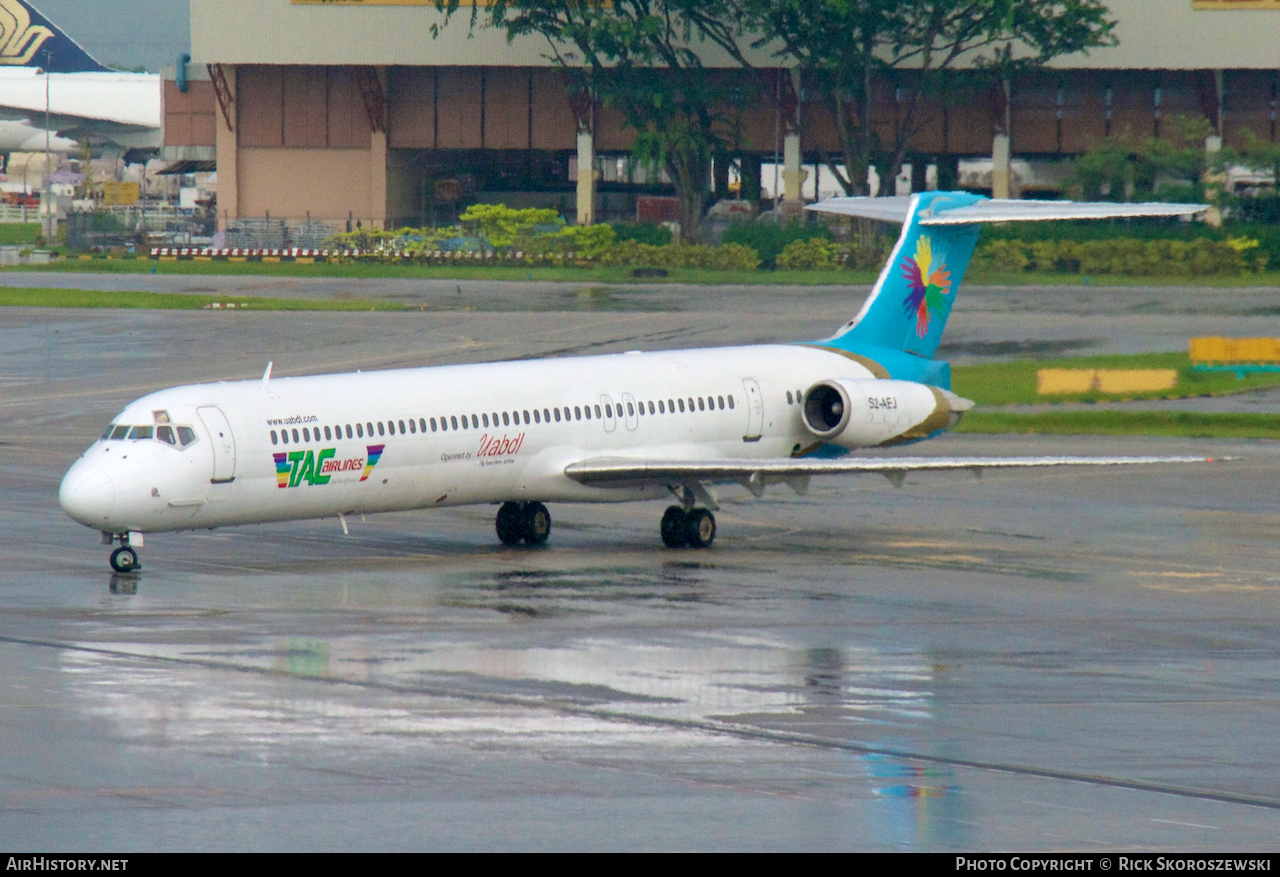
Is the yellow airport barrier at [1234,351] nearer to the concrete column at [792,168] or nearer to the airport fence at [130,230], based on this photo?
the concrete column at [792,168]

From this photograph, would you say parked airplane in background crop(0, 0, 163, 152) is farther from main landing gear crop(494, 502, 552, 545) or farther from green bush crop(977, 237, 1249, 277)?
main landing gear crop(494, 502, 552, 545)

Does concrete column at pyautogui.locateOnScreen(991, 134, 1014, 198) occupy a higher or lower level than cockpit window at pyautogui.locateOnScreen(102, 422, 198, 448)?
higher

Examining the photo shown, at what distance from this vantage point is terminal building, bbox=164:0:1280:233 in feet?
327

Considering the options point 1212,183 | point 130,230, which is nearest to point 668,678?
point 1212,183

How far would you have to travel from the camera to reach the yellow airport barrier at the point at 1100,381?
171ft

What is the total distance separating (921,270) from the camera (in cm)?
→ 3556

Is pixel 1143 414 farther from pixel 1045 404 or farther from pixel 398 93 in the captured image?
pixel 398 93

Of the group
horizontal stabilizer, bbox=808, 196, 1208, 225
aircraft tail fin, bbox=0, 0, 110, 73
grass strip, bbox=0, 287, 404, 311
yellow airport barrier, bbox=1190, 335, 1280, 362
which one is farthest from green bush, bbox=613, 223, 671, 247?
aircraft tail fin, bbox=0, 0, 110, 73

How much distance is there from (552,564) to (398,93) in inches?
3262

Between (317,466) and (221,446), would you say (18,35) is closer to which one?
(317,466)

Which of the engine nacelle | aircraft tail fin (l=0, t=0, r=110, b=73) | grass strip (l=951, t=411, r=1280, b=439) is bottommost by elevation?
grass strip (l=951, t=411, r=1280, b=439)

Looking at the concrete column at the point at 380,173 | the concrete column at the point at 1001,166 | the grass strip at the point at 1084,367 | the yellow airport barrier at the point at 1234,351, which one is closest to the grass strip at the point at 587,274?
the concrete column at the point at 380,173

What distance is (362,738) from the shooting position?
17781mm

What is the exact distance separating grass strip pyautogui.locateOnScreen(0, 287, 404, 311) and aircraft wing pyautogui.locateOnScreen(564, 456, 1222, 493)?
1797 inches
